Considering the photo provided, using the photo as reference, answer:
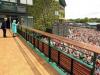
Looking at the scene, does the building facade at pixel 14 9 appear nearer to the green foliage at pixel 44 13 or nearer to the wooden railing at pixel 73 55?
the green foliage at pixel 44 13

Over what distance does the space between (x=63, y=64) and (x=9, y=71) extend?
178 cm

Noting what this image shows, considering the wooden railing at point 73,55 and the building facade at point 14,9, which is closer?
the wooden railing at point 73,55

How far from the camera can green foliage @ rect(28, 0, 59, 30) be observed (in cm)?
3600

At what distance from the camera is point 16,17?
44.8m

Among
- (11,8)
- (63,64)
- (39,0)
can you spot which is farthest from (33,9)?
(63,64)

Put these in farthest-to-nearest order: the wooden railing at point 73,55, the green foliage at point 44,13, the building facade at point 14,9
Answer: the building facade at point 14,9 → the green foliage at point 44,13 → the wooden railing at point 73,55

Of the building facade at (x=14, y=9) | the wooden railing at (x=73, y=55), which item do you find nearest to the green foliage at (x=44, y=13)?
the building facade at (x=14, y=9)

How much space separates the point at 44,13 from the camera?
37.2m

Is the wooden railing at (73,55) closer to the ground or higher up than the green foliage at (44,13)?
closer to the ground

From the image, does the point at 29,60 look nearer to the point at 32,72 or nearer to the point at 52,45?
the point at 52,45

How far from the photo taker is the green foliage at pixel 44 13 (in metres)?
36.0

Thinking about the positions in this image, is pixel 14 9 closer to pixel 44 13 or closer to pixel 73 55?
pixel 44 13

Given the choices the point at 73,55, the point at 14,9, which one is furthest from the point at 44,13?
the point at 73,55

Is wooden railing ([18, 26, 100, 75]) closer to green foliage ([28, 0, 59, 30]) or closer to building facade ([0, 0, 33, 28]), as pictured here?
green foliage ([28, 0, 59, 30])
